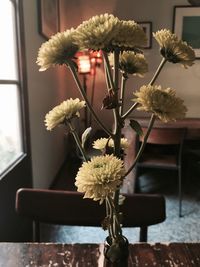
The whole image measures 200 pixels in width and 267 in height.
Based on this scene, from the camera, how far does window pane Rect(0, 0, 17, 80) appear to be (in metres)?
1.67

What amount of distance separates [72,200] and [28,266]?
0.30 meters

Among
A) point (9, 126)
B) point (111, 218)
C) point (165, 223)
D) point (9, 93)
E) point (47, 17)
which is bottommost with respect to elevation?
point (165, 223)

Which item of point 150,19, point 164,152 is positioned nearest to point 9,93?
point 164,152

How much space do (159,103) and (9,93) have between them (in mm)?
1484

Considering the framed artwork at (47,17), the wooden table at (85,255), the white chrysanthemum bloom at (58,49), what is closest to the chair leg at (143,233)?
the wooden table at (85,255)

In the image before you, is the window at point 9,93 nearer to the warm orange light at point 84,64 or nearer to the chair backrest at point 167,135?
the chair backrest at point 167,135

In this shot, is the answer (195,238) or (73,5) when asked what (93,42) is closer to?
(195,238)

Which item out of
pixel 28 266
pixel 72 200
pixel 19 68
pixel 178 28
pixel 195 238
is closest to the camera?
pixel 28 266

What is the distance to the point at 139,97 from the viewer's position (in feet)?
1.49

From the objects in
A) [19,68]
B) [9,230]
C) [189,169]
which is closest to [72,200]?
[9,230]

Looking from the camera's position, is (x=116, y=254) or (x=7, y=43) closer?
(x=116, y=254)

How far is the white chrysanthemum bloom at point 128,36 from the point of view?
421 mm

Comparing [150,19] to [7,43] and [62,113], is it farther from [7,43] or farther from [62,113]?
[62,113]

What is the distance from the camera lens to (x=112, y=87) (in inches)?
19.1
